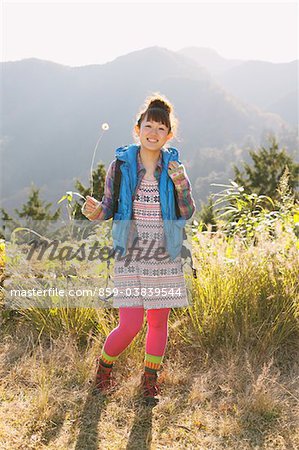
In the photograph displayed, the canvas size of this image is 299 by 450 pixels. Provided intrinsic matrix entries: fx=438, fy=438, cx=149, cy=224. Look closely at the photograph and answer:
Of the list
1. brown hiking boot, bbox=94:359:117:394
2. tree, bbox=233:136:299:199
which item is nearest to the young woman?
brown hiking boot, bbox=94:359:117:394

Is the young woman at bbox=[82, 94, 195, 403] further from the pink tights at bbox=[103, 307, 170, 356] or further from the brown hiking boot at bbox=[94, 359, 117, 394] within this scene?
the brown hiking boot at bbox=[94, 359, 117, 394]

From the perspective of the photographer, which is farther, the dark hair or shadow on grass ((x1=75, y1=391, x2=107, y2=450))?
the dark hair

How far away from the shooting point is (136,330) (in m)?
2.14

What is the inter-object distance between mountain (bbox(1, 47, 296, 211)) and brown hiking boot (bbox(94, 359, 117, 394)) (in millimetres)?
82578

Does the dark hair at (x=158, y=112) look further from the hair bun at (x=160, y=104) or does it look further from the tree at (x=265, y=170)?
the tree at (x=265, y=170)

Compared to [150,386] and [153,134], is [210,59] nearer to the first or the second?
[153,134]

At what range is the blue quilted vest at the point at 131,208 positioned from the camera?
2.11m

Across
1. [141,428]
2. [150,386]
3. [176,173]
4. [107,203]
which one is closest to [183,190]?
[176,173]

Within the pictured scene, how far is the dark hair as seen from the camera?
2.14m

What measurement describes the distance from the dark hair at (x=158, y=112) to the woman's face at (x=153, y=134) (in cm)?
2

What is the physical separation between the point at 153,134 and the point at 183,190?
1.01 feet

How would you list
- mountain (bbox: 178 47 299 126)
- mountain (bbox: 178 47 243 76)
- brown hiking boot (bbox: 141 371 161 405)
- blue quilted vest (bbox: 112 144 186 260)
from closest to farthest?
blue quilted vest (bbox: 112 144 186 260) → brown hiking boot (bbox: 141 371 161 405) → mountain (bbox: 178 47 299 126) → mountain (bbox: 178 47 243 76)

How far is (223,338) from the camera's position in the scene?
8.37 feet

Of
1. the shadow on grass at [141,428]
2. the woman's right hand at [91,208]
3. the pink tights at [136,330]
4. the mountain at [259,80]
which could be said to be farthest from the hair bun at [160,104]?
the mountain at [259,80]
